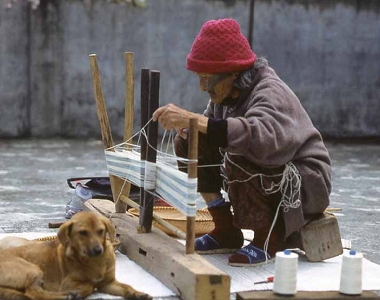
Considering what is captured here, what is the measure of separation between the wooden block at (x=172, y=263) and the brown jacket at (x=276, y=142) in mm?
442

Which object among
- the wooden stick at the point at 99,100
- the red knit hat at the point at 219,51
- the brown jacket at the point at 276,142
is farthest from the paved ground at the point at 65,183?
the red knit hat at the point at 219,51

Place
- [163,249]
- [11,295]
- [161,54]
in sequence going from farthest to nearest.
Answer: [161,54]
[163,249]
[11,295]

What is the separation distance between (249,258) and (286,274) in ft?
2.37

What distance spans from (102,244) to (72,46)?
6.76 metres

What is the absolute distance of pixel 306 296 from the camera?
11.4 ft

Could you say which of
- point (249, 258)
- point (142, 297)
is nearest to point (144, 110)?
point (249, 258)

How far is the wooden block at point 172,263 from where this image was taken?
338 cm

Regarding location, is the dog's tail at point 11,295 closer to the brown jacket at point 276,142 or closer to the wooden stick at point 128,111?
the brown jacket at point 276,142

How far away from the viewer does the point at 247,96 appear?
4207 millimetres

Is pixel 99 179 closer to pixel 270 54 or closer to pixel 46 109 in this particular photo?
pixel 46 109

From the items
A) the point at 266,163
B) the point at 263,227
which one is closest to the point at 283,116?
the point at 266,163

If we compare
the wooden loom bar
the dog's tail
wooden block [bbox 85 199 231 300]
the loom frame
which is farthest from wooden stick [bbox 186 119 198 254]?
the dog's tail

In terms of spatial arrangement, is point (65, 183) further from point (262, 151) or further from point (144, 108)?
point (262, 151)

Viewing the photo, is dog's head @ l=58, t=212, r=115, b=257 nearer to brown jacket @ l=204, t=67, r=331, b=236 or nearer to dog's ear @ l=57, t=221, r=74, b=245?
dog's ear @ l=57, t=221, r=74, b=245
